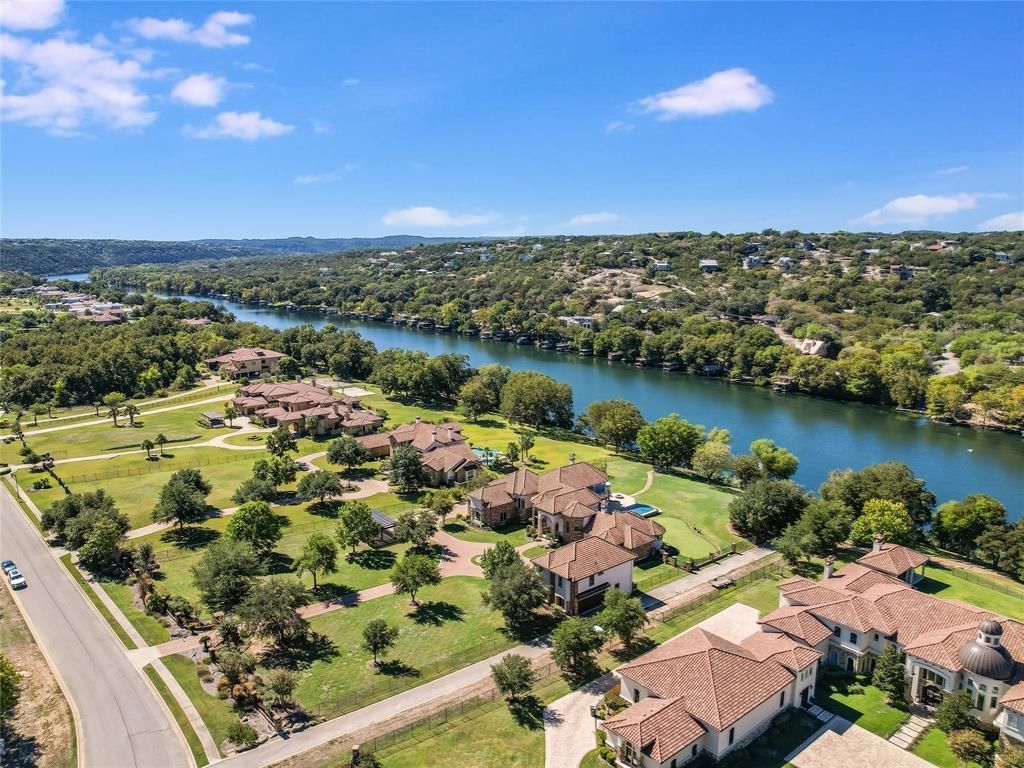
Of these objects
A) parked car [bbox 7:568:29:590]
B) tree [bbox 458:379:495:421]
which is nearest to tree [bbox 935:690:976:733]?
parked car [bbox 7:568:29:590]

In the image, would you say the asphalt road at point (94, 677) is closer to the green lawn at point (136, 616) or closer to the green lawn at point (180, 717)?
the green lawn at point (180, 717)

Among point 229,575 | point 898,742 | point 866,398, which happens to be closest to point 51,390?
point 229,575

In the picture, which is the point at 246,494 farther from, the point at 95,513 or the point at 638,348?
the point at 638,348

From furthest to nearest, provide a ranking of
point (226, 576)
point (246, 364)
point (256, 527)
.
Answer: point (246, 364)
point (256, 527)
point (226, 576)

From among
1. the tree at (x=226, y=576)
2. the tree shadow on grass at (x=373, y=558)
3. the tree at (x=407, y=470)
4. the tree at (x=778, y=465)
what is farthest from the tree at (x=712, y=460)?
the tree at (x=226, y=576)

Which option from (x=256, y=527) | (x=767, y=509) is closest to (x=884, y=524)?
(x=767, y=509)

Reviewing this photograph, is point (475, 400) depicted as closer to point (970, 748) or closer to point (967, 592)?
point (967, 592)

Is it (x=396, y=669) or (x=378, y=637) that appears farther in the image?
(x=396, y=669)
